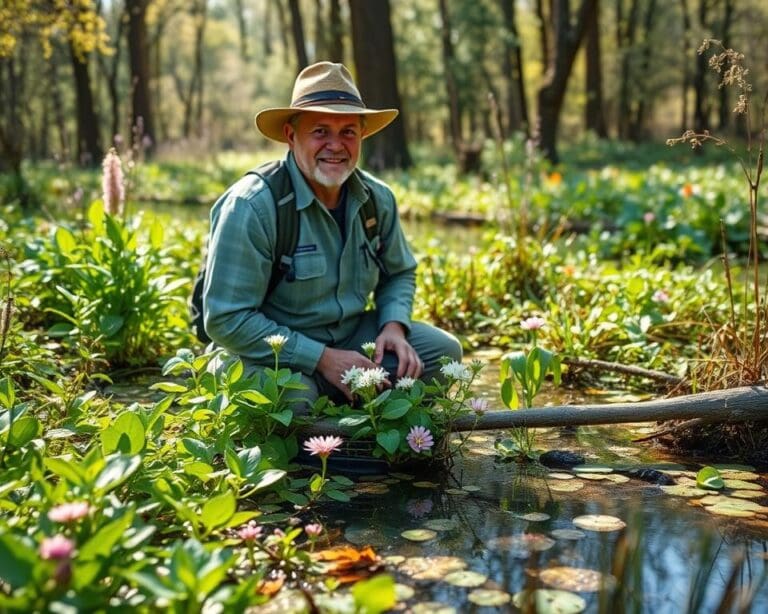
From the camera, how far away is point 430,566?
7.41 feet

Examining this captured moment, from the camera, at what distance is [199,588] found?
5.41ft

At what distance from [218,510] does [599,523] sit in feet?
3.77

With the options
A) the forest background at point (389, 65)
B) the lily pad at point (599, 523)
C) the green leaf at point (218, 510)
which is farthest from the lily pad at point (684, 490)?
the forest background at point (389, 65)

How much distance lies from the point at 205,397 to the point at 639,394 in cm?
214

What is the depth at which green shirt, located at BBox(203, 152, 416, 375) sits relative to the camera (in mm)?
3188

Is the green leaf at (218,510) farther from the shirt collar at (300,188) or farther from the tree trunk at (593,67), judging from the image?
the tree trunk at (593,67)

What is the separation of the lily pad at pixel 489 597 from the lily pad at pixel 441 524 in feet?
1.41

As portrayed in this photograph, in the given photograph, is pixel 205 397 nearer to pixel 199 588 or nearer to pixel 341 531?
pixel 341 531

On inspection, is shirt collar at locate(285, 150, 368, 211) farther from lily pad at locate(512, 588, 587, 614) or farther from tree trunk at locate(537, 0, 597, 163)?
tree trunk at locate(537, 0, 597, 163)

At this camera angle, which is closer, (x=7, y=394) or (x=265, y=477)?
(x=265, y=477)

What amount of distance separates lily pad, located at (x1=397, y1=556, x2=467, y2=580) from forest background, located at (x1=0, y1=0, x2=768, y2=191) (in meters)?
2.49

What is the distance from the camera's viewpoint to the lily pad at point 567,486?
2.85 metres

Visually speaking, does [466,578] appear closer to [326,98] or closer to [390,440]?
[390,440]

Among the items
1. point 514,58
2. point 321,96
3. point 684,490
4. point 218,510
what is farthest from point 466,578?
point 514,58
